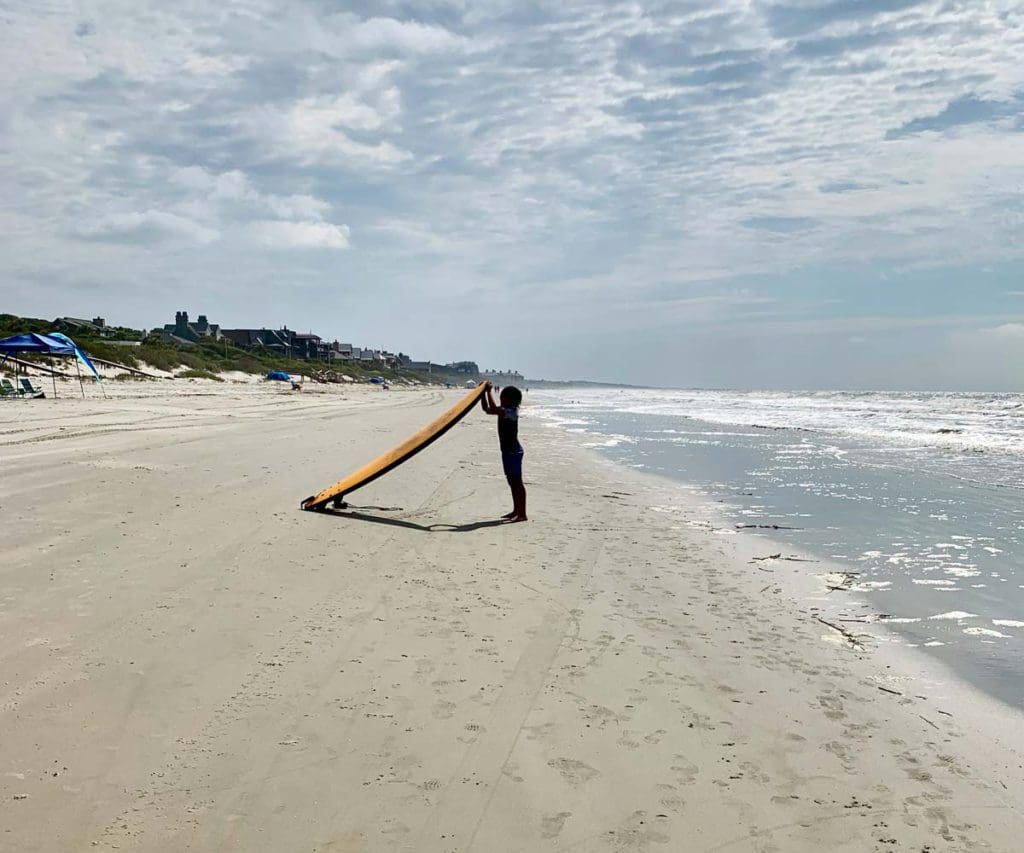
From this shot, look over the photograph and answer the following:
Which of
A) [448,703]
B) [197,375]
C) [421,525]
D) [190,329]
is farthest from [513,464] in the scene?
[190,329]

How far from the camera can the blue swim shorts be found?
A: 28.5ft

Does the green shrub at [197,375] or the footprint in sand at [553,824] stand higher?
the green shrub at [197,375]

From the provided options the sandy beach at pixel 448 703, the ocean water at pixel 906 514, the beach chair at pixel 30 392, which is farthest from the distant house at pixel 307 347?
the sandy beach at pixel 448 703

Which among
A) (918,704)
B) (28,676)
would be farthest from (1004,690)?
(28,676)

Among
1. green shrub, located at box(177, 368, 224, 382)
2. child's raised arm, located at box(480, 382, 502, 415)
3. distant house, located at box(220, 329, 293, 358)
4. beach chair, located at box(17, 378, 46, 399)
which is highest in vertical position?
distant house, located at box(220, 329, 293, 358)

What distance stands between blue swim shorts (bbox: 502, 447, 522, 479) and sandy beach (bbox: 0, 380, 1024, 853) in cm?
138

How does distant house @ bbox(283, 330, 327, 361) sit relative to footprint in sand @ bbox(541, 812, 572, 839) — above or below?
above

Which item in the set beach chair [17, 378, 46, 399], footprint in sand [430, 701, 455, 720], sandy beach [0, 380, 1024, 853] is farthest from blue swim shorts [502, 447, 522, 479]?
beach chair [17, 378, 46, 399]

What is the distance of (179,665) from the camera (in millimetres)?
3920

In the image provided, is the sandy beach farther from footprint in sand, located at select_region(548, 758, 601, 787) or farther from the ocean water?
the ocean water

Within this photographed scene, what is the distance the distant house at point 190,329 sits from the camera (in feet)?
367

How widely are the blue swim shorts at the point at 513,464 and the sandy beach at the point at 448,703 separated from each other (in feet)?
4.54

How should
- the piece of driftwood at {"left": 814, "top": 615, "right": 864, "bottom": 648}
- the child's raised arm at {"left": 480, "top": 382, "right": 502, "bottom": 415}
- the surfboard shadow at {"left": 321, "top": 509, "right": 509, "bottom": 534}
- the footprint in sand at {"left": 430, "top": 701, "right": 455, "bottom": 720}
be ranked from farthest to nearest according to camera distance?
the child's raised arm at {"left": 480, "top": 382, "right": 502, "bottom": 415} < the surfboard shadow at {"left": 321, "top": 509, "right": 509, "bottom": 534} < the piece of driftwood at {"left": 814, "top": 615, "right": 864, "bottom": 648} < the footprint in sand at {"left": 430, "top": 701, "right": 455, "bottom": 720}

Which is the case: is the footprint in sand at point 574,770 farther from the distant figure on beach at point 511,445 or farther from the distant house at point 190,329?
the distant house at point 190,329
